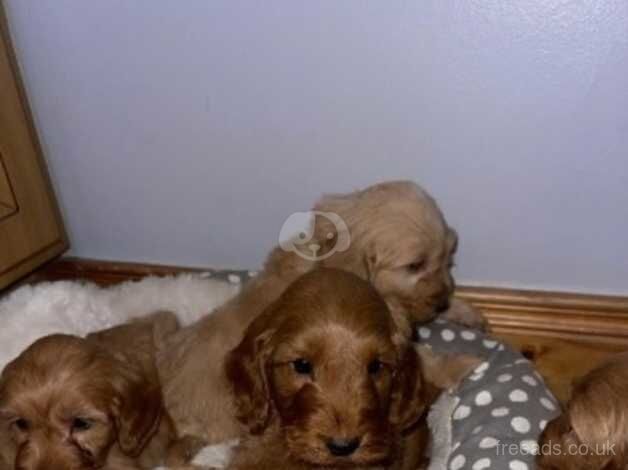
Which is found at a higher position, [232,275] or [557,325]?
[232,275]

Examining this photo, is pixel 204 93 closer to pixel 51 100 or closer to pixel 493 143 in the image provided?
pixel 51 100

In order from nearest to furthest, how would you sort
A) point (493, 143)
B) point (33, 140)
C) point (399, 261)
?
point (399, 261), point (493, 143), point (33, 140)

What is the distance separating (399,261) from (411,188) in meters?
0.27

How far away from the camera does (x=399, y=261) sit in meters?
2.77

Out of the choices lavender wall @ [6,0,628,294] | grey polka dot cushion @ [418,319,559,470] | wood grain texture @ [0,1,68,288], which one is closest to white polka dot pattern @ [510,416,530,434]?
grey polka dot cushion @ [418,319,559,470]

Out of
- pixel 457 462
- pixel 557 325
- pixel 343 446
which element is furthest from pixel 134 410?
pixel 557 325

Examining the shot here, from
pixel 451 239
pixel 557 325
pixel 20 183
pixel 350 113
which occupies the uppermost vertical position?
pixel 350 113

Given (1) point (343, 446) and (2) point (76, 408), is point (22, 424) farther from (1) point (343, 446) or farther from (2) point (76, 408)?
(1) point (343, 446)

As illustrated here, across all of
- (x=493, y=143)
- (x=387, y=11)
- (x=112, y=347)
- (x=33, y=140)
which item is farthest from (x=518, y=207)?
(x=33, y=140)

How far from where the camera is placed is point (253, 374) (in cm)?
230

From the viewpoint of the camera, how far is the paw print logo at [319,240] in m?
2.77

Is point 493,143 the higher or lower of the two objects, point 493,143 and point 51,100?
the lower

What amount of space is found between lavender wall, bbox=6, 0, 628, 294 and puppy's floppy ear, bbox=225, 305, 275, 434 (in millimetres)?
1002

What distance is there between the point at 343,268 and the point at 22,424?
1123mm
